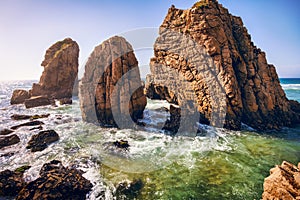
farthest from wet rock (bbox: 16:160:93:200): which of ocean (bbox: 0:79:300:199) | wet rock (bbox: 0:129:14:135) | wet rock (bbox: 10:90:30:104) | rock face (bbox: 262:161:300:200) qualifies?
wet rock (bbox: 10:90:30:104)

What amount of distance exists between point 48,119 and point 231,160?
87.3ft

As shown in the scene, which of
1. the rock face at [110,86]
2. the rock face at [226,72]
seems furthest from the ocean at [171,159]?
the rock face at [226,72]

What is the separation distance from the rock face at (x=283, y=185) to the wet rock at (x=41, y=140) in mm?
18387

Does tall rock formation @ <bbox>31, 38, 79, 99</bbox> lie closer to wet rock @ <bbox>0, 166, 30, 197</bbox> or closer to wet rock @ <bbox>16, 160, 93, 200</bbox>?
wet rock @ <bbox>0, 166, 30, 197</bbox>

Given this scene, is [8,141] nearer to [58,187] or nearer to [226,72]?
[58,187]

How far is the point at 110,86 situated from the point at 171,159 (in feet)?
44.1

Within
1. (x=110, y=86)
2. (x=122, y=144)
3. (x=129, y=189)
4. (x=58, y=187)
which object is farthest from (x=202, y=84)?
(x=58, y=187)

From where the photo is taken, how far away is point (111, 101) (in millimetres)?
23656

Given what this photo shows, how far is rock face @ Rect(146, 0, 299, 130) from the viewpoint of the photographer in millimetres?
23234

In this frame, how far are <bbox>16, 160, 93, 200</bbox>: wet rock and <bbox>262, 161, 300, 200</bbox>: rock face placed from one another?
10061mm

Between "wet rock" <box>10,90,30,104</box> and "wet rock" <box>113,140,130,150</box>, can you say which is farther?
"wet rock" <box>10,90,30,104</box>

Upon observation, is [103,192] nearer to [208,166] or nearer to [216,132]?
[208,166]

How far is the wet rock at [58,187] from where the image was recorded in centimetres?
999

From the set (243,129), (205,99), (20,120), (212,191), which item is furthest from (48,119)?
(243,129)
